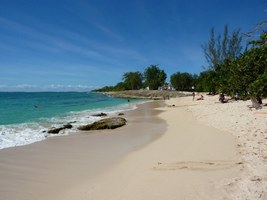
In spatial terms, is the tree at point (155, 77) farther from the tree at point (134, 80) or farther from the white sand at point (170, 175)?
the white sand at point (170, 175)

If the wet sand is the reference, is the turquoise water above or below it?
below

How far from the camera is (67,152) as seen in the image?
479 inches

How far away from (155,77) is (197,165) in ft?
390

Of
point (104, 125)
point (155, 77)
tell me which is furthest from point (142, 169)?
point (155, 77)

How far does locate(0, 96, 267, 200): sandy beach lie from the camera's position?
6688 millimetres

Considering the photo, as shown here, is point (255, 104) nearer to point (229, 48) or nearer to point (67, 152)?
point (67, 152)

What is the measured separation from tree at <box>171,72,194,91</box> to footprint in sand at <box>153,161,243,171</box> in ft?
394

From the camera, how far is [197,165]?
870cm

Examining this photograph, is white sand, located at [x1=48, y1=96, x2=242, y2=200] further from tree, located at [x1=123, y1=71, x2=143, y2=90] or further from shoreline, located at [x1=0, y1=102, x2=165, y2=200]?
tree, located at [x1=123, y1=71, x2=143, y2=90]

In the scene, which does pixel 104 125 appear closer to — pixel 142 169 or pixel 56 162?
pixel 56 162

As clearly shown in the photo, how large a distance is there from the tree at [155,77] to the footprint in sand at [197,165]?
384ft

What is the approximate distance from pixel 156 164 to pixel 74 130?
11.5m

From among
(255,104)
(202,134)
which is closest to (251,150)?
(202,134)

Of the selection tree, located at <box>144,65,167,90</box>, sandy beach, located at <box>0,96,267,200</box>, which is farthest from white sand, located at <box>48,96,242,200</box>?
tree, located at <box>144,65,167,90</box>
